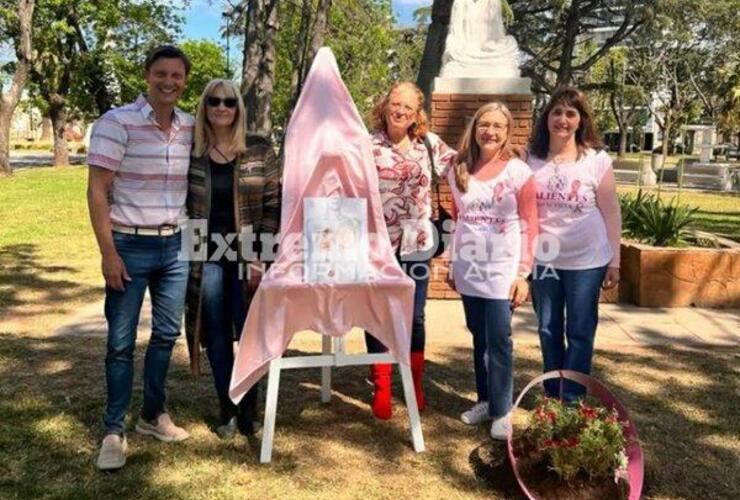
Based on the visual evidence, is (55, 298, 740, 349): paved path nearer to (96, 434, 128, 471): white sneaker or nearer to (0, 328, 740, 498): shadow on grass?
(0, 328, 740, 498): shadow on grass

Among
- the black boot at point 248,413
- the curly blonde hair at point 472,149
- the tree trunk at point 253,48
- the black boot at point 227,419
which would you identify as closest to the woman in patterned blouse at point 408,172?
the curly blonde hair at point 472,149

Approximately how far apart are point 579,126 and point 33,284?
598cm

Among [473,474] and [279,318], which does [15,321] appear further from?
[473,474]

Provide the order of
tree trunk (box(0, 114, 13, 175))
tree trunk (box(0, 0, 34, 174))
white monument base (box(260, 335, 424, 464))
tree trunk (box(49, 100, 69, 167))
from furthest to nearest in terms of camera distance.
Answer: tree trunk (box(49, 100, 69, 167))
tree trunk (box(0, 114, 13, 175))
tree trunk (box(0, 0, 34, 174))
white monument base (box(260, 335, 424, 464))

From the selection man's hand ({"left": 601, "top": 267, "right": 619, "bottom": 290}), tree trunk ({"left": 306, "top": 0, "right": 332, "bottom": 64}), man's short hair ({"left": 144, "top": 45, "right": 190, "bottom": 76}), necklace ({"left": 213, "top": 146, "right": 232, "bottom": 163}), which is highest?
tree trunk ({"left": 306, "top": 0, "right": 332, "bottom": 64})

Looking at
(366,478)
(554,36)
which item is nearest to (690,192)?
(554,36)

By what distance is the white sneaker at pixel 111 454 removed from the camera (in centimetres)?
325

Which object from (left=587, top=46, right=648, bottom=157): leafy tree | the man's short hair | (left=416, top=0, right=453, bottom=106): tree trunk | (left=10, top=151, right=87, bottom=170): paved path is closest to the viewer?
the man's short hair

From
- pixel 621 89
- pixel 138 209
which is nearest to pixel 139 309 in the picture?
pixel 138 209

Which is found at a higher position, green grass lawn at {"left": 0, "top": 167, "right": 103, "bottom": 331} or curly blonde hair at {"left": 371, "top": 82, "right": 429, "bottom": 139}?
curly blonde hair at {"left": 371, "top": 82, "right": 429, "bottom": 139}

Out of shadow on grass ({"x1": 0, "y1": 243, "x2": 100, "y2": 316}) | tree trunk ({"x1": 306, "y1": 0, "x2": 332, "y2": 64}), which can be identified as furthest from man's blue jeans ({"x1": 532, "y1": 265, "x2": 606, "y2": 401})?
tree trunk ({"x1": 306, "y1": 0, "x2": 332, "y2": 64})

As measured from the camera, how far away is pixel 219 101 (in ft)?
10.5

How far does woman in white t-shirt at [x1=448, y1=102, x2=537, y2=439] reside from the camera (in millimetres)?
3441

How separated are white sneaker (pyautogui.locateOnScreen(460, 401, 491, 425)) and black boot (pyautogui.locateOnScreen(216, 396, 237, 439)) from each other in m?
1.26
